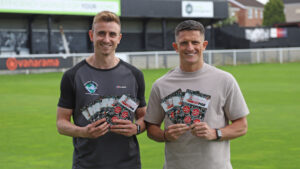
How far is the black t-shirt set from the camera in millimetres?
4125

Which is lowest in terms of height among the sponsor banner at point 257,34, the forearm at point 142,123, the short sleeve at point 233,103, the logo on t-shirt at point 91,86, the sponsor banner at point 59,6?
the forearm at point 142,123

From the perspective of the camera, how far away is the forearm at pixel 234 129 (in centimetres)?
388

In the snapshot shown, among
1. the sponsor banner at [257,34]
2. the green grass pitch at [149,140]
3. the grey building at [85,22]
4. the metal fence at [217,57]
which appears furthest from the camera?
the sponsor banner at [257,34]

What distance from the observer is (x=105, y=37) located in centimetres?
412

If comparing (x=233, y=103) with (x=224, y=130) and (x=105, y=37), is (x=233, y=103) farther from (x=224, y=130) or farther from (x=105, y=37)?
(x=105, y=37)

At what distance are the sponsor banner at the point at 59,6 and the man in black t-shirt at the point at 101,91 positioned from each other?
30188 millimetres

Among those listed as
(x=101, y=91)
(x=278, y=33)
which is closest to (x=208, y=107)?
(x=101, y=91)

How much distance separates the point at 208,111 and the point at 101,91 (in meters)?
0.82

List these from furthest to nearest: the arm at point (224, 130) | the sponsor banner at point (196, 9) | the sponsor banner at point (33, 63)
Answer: the sponsor banner at point (196, 9)
the sponsor banner at point (33, 63)
the arm at point (224, 130)

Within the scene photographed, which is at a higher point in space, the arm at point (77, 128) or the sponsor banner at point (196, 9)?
the sponsor banner at point (196, 9)

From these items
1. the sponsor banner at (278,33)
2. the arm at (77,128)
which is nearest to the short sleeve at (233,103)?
the arm at (77,128)

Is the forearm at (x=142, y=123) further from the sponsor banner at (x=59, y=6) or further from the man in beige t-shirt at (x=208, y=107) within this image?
the sponsor banner at (x=59, y=6)

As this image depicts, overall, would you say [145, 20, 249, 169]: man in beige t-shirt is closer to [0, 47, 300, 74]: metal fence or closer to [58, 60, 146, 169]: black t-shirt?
[58, 60, 146, 169]: black t-shirt

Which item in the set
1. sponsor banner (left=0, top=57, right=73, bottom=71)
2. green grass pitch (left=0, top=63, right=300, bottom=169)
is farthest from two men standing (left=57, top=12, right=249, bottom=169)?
sponsor banner (left=0, top=57, right=73, bottom=71)
